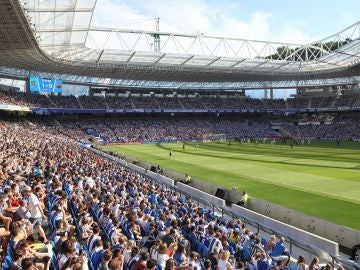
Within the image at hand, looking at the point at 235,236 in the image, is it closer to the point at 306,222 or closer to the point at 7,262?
the point at 306,222

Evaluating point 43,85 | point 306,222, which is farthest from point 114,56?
point 306,222

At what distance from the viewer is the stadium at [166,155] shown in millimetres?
9398

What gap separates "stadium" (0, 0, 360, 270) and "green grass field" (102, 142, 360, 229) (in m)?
0.14

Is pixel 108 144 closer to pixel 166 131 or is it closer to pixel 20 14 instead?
pixel 166 131

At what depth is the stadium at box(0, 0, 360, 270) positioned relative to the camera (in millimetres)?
9398

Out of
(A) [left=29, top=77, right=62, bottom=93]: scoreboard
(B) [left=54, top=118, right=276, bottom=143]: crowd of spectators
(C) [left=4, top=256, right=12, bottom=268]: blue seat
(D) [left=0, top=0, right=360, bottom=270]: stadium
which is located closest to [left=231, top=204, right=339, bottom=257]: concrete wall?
(D) [left=0, top=0, right=360, bottom=270]: stadium

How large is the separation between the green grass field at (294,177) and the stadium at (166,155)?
143 mm

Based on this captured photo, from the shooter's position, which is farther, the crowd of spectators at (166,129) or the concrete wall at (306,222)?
A: the crowd of spectators at (166,129)

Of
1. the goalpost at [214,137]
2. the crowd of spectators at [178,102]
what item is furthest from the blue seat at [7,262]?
the goalpost at [214,137]

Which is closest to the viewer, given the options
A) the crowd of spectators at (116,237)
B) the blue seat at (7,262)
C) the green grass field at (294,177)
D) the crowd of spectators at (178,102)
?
the blue seat at (7,262)

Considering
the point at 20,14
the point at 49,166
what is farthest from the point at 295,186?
the point at 20,14

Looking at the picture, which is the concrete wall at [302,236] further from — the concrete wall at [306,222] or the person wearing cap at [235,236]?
the person wearing cap at [235,236]

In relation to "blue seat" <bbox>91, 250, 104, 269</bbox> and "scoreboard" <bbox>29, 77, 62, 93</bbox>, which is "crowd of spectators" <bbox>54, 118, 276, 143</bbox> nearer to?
"scoreboard" <bbox>29, 77, 62, 93</bbox>

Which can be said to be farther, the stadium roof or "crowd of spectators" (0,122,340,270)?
the stadium roof
